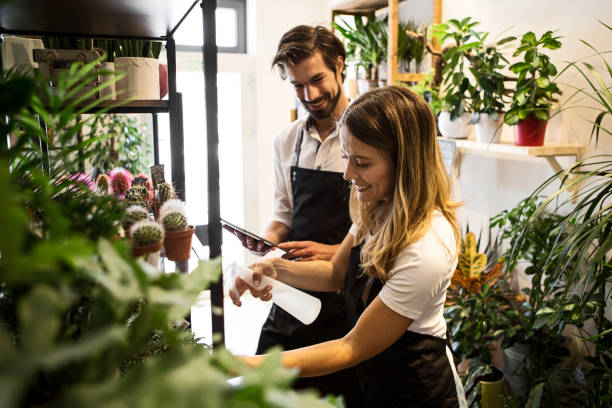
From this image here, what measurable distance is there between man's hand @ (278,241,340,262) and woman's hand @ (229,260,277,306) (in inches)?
8.7

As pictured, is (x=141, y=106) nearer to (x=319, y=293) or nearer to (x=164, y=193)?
(x=164, y=193)

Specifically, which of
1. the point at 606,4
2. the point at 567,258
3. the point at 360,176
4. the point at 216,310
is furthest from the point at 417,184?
the point at 606,4

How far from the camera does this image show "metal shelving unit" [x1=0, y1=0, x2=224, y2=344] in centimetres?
90

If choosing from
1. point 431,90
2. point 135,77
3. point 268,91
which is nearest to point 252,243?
point 135,77

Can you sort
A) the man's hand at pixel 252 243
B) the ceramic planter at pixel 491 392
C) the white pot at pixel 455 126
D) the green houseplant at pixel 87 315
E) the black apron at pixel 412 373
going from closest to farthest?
1. the green houseplant at pixel 87 315
2. the black apron at pixel 412 373
3. the man's hand at pixel 252 243
4. the ceramic planter at pixel 491 392
5. the white pot at pixel 455 126

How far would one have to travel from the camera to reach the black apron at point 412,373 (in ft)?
4.21

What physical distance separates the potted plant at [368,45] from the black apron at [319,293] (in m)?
1.27

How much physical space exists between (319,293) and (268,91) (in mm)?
2945

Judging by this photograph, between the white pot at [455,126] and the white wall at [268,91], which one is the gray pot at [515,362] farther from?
the white wall at [268,91]

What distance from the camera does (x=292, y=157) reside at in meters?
2.05

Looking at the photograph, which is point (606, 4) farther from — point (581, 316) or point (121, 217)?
point (121, 217)

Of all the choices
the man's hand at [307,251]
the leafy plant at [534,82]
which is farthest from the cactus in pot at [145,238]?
the leafy plant at [534,82]

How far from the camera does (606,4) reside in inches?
69.7

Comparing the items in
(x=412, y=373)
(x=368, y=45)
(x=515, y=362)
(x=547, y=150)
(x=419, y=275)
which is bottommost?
(x=515, y=362)
